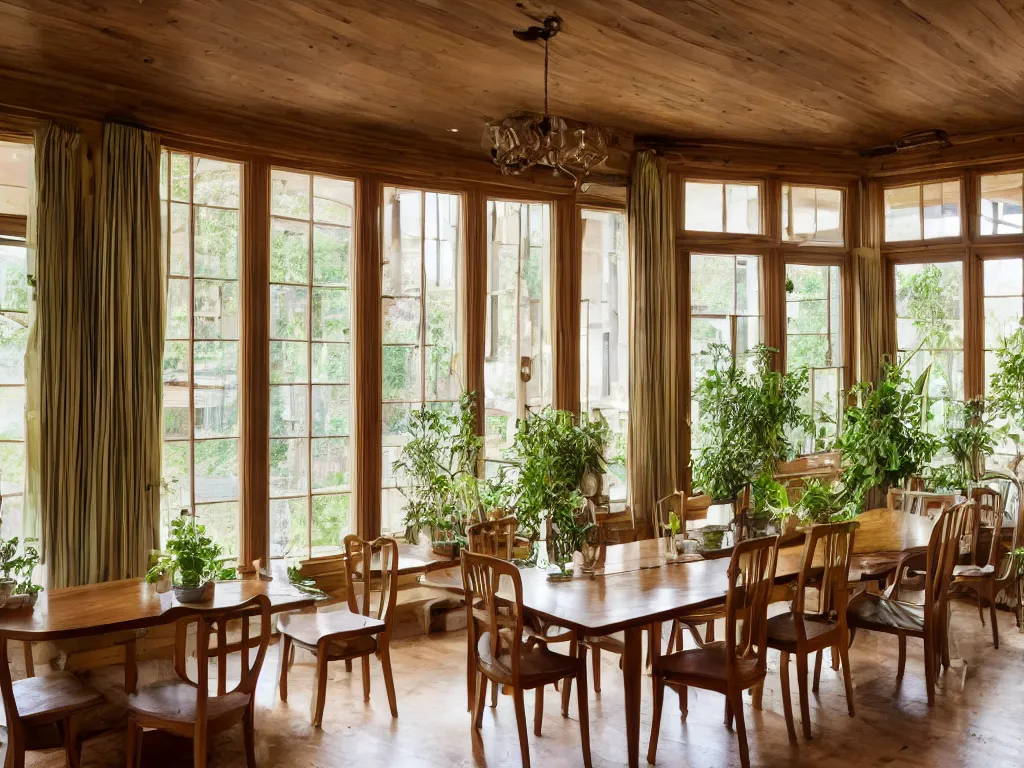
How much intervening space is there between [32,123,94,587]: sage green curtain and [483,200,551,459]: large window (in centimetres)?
265

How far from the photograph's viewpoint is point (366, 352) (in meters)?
6.10

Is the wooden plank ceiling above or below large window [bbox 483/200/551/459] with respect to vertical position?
Answer: above

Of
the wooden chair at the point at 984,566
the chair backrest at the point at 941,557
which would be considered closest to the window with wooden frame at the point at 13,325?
the chair backrest at the point at 941,557

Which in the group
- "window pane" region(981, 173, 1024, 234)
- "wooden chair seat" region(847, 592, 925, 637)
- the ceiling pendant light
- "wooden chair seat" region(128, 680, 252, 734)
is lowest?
"wooden chair seat" region(128, 680, 252, 734)

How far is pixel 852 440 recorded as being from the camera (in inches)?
268

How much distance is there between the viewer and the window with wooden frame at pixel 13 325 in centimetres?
499

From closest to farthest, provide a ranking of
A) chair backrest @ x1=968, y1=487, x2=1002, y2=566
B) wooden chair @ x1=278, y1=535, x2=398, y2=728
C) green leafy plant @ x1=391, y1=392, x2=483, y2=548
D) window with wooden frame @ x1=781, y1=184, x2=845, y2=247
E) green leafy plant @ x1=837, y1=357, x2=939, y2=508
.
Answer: wooden chair @ x1=278, y1=535, x2=398, y2=728 → chair backrest @ x1=968, y1=487, x2=1002, y2=566 → green leafy plant @ x1=391, y1=392, x2=483, y2=548 → green leafy plant @ x1=837, y1=357, x2=939, y2=508 → window with wooden frame @ x1=781, y1=184, x2=845, y2=247

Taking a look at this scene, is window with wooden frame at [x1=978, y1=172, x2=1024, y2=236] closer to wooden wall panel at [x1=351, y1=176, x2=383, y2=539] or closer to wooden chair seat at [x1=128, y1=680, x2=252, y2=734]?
wooden wall panel at [x1=351, y1=176, x2=383, y2=539]

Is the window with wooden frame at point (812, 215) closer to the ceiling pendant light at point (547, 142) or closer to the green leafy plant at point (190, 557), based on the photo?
the ceiling pendant light at point (547, 142)

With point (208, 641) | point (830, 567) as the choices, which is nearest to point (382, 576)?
point (208, 641)

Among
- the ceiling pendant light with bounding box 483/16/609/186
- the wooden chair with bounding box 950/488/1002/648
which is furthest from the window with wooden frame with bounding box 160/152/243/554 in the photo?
the wooden chair with bounding box 950/488/1002/648

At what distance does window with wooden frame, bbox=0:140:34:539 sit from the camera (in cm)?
499

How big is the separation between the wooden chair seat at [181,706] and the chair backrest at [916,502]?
4508 mm

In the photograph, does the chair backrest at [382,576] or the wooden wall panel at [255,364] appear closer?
the chair backrest at [382,576]
